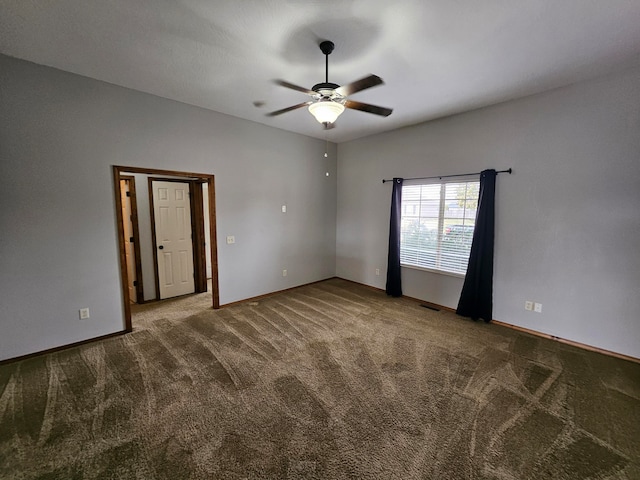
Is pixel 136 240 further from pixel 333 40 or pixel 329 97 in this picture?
pixel 333 40

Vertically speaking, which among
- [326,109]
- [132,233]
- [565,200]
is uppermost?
[326,109]

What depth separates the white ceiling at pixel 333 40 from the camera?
179 centimetres

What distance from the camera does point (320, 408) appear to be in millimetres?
1984

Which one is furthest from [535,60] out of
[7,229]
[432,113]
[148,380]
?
[7,229]

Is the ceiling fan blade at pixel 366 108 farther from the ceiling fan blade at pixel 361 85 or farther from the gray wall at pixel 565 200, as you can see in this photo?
the gray wall at pixel 565 200

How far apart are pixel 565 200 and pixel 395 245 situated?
7.11 feet

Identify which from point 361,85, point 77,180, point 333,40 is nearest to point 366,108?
point 361,85

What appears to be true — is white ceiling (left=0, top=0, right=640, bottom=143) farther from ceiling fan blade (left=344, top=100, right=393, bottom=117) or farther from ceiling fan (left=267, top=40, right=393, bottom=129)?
ceiling fan blade (left=344, top=100, right=393, bottom=117)

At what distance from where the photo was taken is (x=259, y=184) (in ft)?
14.1

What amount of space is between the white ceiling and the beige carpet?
287cm

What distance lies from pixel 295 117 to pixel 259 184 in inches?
46.9

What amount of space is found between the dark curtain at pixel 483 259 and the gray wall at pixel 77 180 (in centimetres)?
339

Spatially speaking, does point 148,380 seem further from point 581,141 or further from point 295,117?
point 581,141

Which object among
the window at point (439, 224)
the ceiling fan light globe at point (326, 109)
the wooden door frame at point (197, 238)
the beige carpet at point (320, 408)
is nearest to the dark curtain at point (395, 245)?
the window at point (439, 224)
